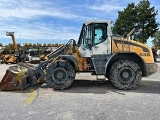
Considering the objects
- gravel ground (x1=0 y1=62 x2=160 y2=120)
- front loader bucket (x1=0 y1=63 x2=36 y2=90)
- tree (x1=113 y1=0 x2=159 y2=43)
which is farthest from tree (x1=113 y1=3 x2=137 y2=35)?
front loader bucket (x1=0 y1=63 x2=36 y2=90)

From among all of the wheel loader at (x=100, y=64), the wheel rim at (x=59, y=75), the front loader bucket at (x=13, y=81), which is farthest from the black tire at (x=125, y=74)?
the front loader bucket at (x=13, y=81)

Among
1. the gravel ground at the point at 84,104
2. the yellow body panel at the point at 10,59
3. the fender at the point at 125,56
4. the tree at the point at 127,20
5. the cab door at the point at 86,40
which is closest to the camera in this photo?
the gravel ground at the point at 84,104

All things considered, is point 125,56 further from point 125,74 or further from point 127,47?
point 125,74

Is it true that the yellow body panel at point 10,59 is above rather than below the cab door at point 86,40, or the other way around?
below

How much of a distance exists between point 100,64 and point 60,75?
1.56m

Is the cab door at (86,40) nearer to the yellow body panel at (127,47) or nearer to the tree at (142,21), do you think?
the yellow body panel at (127,47)

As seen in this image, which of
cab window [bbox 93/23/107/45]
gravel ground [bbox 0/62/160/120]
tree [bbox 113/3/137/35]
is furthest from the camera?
tree [bbox 113/3/137/35]

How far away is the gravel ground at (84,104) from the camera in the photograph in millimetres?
5773

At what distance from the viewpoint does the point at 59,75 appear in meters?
8.95

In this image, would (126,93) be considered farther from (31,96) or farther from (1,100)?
(1,100)

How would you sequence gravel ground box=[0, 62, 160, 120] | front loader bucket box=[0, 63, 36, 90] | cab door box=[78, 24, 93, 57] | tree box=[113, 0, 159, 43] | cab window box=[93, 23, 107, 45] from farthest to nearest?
tree box=[113, 0, 159, 43] < cab door box=[78, 24, 93, 57] < cab window box=[93, 23, 107, 45] < front loader bucket box=[0, 63, 36, 90] < gravel ground box=[0, 62, 160, 120]

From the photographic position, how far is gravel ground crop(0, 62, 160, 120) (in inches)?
227

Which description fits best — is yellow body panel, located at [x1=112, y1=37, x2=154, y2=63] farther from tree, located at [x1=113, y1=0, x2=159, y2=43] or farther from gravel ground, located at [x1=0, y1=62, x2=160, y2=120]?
tree, located at [x1=113, y1=0, x2=159, y2=43]

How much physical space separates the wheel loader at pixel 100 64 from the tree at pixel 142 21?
70.3 ft
